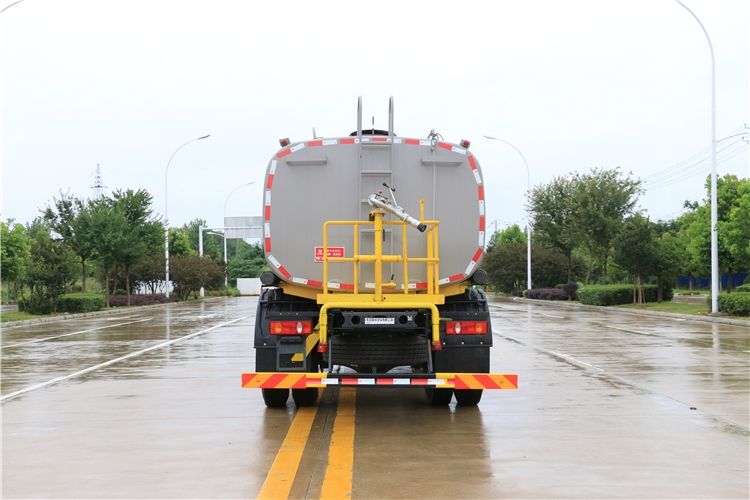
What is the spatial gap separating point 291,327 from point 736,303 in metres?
23.2

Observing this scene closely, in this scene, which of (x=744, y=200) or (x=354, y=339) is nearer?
(x=354, y=339)

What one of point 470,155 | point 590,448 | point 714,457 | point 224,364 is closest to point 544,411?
point 590,448

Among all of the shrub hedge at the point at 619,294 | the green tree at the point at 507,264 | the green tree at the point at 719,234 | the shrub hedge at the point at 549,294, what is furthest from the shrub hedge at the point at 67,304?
the green tree at the point at 719,234

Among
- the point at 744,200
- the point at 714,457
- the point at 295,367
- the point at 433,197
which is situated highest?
the point at 744,200

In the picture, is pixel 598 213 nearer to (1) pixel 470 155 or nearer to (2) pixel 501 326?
(2) pixel 501 326

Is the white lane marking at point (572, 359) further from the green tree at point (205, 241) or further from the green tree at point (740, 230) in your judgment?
the green tree at point (205, 241)

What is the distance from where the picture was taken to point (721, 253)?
41656 millimetres

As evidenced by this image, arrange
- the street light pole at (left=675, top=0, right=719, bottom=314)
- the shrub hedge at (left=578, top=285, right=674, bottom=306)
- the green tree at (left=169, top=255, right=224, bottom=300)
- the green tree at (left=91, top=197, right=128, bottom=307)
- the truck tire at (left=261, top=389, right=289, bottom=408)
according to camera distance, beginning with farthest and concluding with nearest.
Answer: the green tree at (left=169, top=255, right=224, bottom=300) → the shrub hedge at (left=578, top=285, right=674, bottom=306) → the green tree at (left=91, top=197, right=128, bottom=307) → the street light pole at (left=675, top=0, right=719, bottom=314) → the truck tire at (left=261, top=389, right=289, bottom=408)

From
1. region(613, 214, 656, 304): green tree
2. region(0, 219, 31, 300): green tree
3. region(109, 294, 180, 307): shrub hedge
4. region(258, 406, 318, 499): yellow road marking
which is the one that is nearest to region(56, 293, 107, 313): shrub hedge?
A: region(0, 219, 31, 300): green tree

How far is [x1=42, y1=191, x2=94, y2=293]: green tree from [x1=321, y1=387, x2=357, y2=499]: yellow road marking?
3279cm

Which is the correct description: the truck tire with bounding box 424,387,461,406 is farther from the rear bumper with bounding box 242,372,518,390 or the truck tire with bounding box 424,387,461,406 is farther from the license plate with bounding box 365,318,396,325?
the license plate with bounding box 365,318,396,325

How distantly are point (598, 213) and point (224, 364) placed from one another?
1236 inches

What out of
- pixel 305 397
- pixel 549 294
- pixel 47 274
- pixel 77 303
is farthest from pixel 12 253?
pixel 305 397

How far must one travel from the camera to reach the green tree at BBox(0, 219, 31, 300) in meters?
42.9
